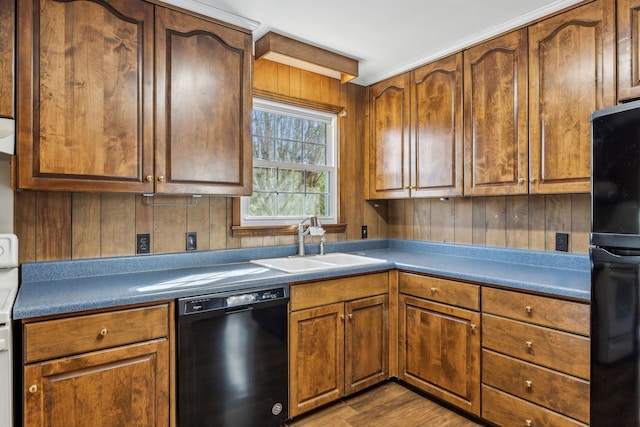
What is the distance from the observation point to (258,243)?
2.64 m

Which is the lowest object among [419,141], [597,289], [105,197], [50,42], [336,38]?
[597,289]

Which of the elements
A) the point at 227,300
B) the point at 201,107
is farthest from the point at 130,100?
the point at 227,300

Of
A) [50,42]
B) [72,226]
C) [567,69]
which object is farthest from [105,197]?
[567,69]

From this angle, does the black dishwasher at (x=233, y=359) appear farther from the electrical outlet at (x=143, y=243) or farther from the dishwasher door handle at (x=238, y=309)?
the electrical outlet at (x=143, y=243)

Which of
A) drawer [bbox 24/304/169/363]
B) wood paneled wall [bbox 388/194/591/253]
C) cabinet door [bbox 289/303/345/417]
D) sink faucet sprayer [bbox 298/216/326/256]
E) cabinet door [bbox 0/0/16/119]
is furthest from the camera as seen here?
sink faucet sprayer [bbox 298/216/326/256]

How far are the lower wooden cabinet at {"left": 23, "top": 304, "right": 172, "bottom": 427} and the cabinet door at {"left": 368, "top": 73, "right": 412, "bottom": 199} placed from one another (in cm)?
189

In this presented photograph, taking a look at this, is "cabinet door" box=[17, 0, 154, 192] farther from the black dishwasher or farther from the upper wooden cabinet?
the upper wooden cabinet

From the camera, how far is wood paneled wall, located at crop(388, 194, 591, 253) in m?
2.25

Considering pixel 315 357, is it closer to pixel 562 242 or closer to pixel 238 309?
pixel 238 309

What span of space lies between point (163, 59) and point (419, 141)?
1.73m

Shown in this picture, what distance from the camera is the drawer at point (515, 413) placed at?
180 cm

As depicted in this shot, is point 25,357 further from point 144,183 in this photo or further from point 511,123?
point 511,123

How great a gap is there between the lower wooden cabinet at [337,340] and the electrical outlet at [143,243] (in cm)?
88

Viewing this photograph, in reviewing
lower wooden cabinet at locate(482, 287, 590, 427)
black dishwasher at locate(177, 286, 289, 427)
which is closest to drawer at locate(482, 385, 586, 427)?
lower wooden cabinet at locate(482, 287, 590, 427)
